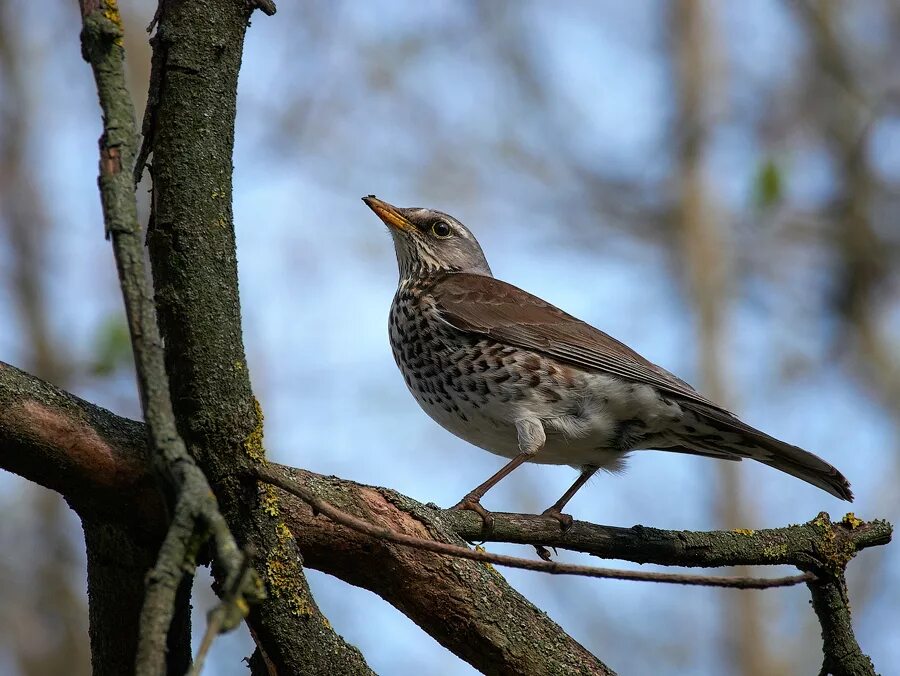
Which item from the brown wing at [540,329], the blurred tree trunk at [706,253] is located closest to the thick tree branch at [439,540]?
the brown wing at [540,329]

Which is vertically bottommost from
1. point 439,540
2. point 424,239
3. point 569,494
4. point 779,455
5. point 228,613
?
point 228,613

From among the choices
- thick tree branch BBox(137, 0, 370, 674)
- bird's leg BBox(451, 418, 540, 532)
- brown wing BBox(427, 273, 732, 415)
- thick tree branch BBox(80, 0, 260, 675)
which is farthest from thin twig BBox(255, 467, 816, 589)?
brown wing BBox(427, 273, 732, 415)

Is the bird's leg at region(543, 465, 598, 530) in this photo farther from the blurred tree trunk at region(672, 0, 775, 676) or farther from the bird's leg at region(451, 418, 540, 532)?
the blurred tree trunk at region(672, 0, 775, 676)

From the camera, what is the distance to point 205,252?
297cm

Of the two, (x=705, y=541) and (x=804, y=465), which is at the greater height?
(x=804, y=465)

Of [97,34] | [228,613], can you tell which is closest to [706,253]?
[97,34]

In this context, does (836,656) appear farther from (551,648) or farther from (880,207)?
(880,207)

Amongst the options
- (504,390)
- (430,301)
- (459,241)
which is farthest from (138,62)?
(504,390)

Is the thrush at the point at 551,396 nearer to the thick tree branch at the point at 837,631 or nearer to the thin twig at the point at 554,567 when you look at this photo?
the thick tree branch at the point at 837,631

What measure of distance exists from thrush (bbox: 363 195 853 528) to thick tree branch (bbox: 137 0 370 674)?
7.53ft

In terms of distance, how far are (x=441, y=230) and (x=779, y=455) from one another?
2.88 m

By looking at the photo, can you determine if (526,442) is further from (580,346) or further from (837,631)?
(837,631)

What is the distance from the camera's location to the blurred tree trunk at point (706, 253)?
11469mm

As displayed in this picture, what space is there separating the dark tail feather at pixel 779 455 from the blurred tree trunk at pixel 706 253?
525cm
